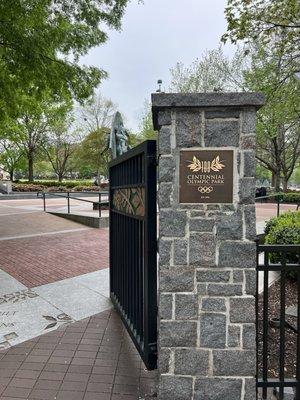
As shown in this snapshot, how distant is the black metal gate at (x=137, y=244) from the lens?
9.59 feet

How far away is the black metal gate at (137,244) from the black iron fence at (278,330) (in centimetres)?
90

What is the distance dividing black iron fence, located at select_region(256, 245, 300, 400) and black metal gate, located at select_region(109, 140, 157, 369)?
90 centimetres

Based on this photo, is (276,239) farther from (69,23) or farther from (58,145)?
(58,145)

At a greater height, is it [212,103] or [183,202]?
[212,103]

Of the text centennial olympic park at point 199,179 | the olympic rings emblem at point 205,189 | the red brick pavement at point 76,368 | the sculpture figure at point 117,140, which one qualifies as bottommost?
the red brick pavement at point 76,368

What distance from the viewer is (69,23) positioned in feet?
31.7

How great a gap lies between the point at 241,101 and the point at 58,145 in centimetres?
4041

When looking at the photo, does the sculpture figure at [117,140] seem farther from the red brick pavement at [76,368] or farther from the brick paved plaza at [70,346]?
the red brick pavement at [76,368]

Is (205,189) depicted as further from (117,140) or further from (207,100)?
(117,140)

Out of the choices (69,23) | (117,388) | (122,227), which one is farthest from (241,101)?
(69,23)

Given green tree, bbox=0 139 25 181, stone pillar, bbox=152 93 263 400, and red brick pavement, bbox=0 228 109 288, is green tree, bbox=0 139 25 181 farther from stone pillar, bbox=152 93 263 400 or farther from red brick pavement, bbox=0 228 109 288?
stone pillar, bbox=152 93 263 400

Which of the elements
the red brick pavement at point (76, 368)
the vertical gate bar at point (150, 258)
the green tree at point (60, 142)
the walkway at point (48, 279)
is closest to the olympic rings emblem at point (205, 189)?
the vertical gate bar at point (150, 258)

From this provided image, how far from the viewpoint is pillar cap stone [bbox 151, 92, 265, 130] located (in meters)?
2.46

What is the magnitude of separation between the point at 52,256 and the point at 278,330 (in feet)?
16.2
